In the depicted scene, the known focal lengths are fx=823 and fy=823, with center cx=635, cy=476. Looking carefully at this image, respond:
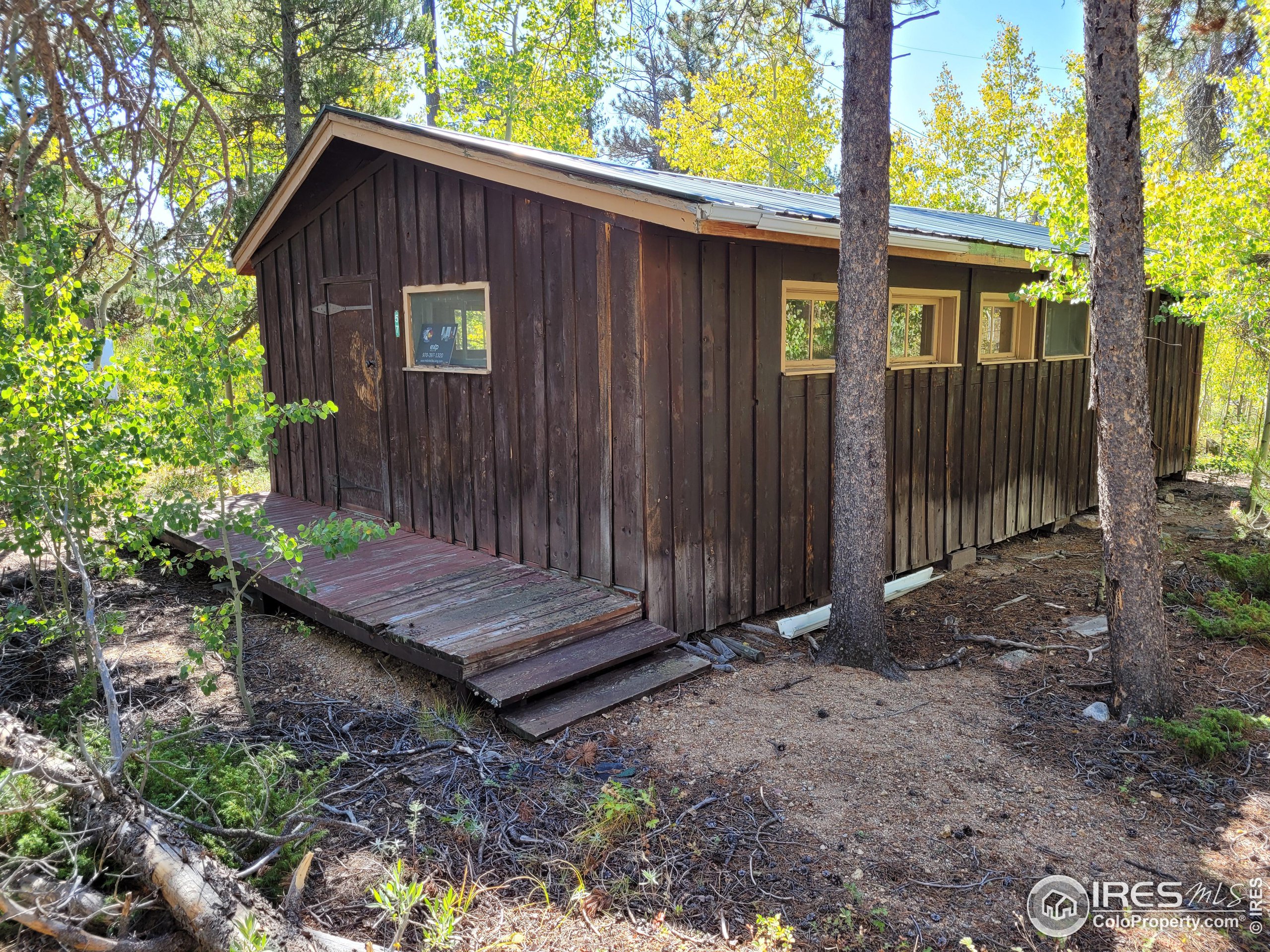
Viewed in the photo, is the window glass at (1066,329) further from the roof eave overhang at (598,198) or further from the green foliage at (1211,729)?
the green foliage at (1211,729)

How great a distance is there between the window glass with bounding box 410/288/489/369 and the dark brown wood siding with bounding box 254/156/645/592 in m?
0.12

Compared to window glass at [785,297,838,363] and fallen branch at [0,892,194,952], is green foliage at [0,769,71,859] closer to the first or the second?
fallen branch at [0,892,194,952]

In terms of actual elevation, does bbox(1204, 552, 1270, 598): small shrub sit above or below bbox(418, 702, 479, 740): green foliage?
above

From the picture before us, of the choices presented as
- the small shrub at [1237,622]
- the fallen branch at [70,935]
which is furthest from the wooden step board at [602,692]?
the small shrub at [1237,622]

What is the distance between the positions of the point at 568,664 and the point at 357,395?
390 centimetres

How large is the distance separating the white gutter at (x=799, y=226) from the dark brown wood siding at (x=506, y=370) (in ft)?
2.09

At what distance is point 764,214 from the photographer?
15.2ft

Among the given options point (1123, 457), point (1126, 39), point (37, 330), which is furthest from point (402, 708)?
point (1126, 39)

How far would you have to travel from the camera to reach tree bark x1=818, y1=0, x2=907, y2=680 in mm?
4602

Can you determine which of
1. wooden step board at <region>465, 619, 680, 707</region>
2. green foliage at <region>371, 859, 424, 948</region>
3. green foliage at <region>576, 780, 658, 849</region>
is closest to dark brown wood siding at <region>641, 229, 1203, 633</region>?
wooden step board at <region>465, 619, 680, 707</region>

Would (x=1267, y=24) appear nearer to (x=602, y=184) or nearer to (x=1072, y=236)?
(x=1072, y=236)

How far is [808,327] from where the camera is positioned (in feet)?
19.9

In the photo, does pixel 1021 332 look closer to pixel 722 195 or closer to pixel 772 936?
pixel 722 195

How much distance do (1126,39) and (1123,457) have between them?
2.00m
